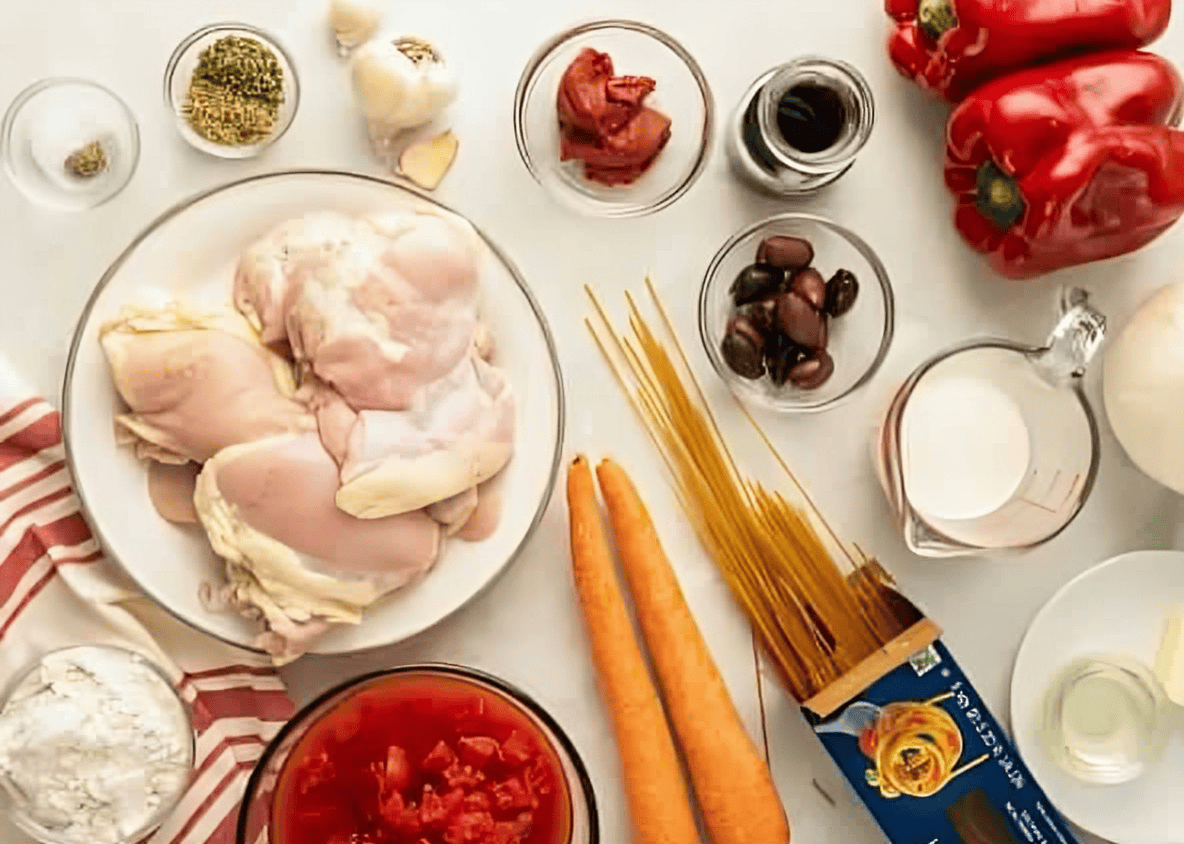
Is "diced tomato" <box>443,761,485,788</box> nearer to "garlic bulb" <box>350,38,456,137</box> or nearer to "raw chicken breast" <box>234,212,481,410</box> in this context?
"raw chicken breast" <box>234,212,481,410</box>

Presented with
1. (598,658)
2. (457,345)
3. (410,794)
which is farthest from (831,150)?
(410,794)

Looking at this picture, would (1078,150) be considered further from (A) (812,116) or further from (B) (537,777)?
(B) (537,777)

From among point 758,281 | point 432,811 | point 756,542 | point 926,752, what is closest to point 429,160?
point 758,281

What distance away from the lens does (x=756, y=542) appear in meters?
1.32

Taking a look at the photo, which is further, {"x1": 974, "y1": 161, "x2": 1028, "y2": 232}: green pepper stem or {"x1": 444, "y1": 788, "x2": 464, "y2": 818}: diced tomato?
{"x1": 974, "y1": 161, "x2": 1028, "y2": 232}: green pepper stem

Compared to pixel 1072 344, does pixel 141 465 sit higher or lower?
lower

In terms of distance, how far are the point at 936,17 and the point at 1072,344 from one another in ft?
0.93

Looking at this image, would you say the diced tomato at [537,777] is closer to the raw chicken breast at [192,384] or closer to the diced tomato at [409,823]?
the diced tomato at [409,823]

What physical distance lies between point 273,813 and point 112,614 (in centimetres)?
21

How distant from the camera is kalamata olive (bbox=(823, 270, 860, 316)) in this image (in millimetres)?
1284

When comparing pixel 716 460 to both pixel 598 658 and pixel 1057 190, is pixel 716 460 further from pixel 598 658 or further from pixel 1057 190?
pixel 1057 190

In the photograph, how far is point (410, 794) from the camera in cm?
116

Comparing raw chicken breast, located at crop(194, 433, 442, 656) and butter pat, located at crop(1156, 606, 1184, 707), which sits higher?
raw chicken breast, located at crop(194, 433, 442, 656)

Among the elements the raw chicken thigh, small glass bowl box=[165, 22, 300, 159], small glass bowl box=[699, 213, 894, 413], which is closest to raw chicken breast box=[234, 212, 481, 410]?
the raw chicken thigh
